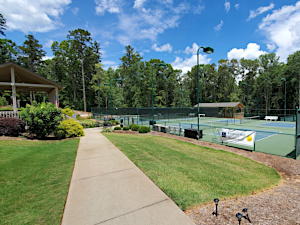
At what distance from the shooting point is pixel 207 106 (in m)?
45.3

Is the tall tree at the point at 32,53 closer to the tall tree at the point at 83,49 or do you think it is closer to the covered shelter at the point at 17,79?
the tall tree at the point at 83,49

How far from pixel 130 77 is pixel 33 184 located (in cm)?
5173

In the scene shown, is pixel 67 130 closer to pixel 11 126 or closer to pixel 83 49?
pixel 11 126

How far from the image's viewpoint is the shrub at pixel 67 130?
1207cm

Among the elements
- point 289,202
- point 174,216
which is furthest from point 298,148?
point 174,216

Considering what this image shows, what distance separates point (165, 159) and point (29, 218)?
5.25 meters

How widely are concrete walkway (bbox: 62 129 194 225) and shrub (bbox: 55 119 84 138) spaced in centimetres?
729

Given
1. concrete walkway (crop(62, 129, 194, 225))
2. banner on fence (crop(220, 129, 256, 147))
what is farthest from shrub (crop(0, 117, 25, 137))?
banner on fence (crop(220, 129, 256, 147))

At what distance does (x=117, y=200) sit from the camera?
12.6 feet

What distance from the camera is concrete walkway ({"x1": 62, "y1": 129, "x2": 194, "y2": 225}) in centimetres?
317

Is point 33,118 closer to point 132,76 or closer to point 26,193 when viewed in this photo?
point 26,193

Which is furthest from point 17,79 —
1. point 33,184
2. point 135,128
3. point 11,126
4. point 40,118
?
point 33,184

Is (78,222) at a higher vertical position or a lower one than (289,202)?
higher

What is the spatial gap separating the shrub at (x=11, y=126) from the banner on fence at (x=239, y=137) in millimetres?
14868
